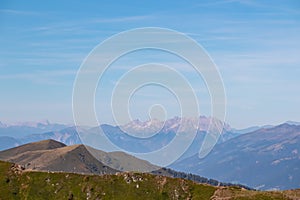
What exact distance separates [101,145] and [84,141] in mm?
22359

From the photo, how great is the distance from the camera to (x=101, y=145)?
404 feet

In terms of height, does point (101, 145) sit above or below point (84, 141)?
above

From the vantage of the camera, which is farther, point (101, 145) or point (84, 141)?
point (101, 145)

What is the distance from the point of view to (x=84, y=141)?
10112cm
